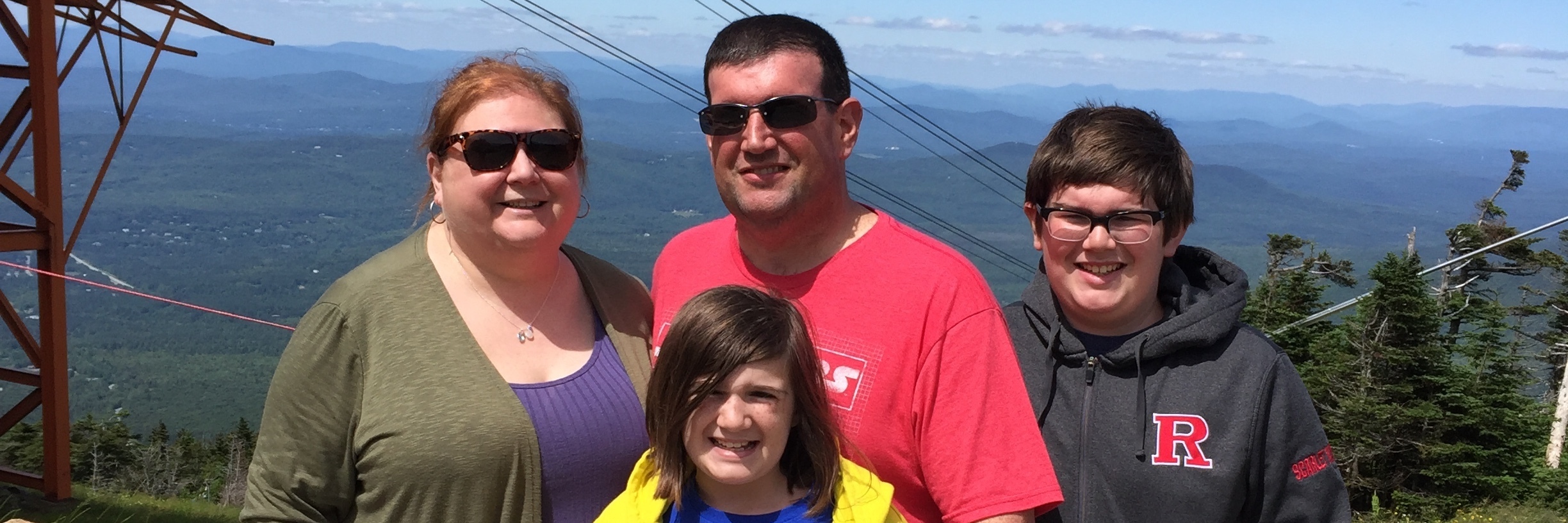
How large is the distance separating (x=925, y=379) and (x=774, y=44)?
91 centimetres

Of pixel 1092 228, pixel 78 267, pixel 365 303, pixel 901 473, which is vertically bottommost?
pixel 78 267

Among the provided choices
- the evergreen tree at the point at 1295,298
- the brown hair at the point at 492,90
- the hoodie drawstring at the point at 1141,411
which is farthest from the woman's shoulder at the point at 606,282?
the evergreen tree at the point at 1295,298

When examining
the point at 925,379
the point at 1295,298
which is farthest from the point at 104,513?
the point at 1295,298

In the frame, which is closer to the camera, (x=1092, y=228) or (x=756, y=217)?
(x=756, y=217)

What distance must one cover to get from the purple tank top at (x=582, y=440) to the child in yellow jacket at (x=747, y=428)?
25cm

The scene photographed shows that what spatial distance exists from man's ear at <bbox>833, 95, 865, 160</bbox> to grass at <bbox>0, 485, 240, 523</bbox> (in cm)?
658

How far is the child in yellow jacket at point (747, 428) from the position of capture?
7.86ft

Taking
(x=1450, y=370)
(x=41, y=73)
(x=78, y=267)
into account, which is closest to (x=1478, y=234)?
(x=1450, y=370)

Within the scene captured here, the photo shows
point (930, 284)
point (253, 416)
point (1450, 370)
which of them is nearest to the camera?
point (930, 284)

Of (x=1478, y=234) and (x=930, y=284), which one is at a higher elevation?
(x=930, y=284)

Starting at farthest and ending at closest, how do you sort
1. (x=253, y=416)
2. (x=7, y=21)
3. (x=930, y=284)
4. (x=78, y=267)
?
1. (x=78, y=267)
2. (x=253, y=416)
3. (x=7, y=21)
4. (x=930, y=284)

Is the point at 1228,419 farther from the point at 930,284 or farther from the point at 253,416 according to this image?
the point at 253,416

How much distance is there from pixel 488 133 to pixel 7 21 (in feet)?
38.4

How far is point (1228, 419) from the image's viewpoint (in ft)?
9.62
